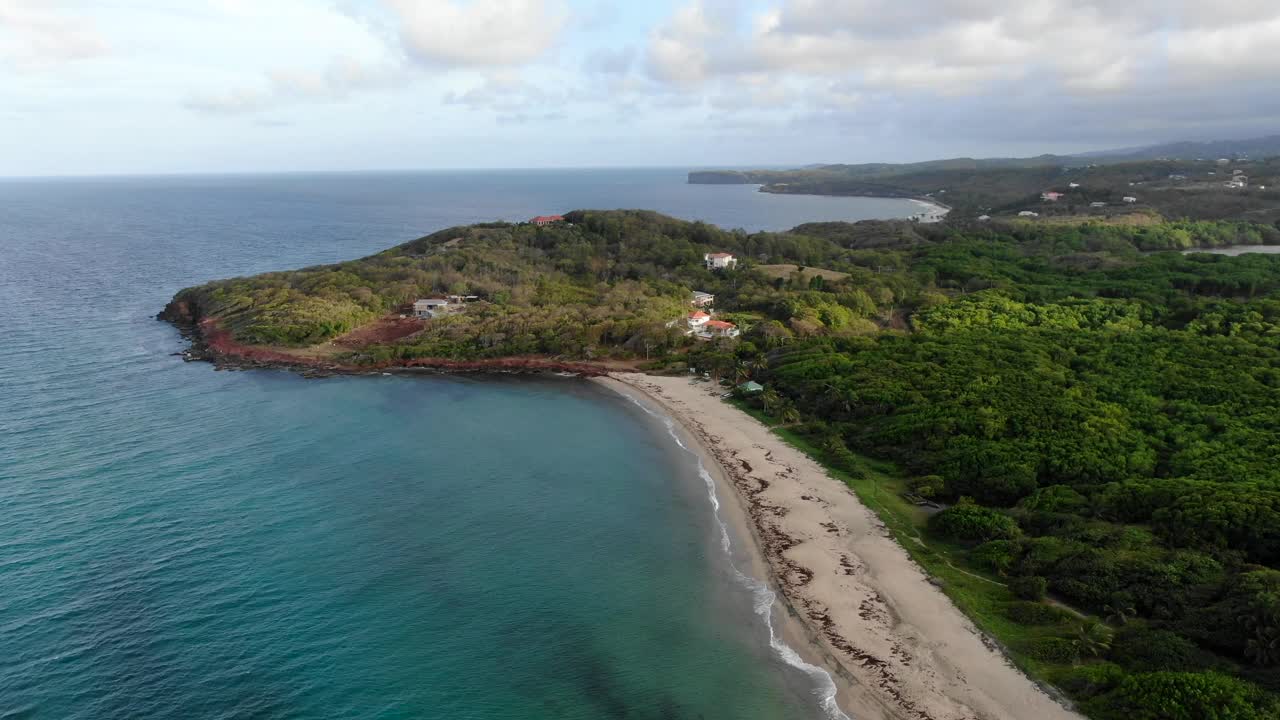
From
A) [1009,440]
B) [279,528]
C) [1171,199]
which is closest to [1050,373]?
[1009,440]

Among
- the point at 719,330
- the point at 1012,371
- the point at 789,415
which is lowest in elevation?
the point at 789,415

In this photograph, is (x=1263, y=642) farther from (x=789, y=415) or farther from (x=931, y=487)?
(x=789, y=415)

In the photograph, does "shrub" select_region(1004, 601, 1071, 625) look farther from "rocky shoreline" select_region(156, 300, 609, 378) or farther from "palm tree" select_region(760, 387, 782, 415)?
"rocky shoreline" select_region(156, 300, 609, 378)

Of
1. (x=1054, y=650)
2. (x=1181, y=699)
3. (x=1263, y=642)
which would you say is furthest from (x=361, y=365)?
(x=1263, y=642)

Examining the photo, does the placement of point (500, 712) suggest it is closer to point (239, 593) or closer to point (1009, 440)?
point (239, 593)

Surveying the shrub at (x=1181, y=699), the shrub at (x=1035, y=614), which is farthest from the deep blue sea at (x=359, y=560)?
the shrub at (x=1181, y=699)

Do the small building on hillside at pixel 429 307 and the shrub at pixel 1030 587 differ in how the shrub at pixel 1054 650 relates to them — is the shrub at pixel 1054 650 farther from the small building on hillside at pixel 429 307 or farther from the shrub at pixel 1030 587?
the small building on hillside at pixel 429 307

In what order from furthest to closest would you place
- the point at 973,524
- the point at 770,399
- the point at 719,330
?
the point at 719,330 < the point at 770,399 < the point at 973,524
